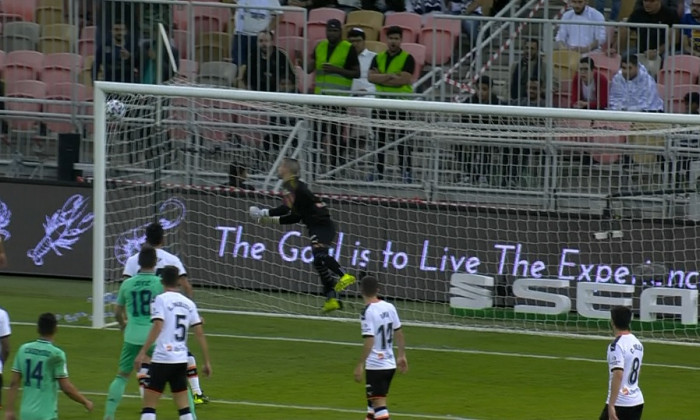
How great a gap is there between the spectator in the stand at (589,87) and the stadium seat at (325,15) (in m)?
4.29

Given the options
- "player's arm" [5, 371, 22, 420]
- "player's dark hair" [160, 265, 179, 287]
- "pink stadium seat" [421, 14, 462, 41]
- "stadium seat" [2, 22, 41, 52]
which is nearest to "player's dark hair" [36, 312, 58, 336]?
"player's arm" [5, 371, 22, 420]

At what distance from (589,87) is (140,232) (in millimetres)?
6622

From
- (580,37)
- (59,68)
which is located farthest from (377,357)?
(59,68)

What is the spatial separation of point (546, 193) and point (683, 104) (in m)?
2.27

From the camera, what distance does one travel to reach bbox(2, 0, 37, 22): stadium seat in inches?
861

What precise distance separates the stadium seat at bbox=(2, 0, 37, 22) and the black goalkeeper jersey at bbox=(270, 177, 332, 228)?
6748 mm

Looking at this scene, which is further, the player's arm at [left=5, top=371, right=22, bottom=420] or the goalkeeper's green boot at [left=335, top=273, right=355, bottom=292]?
the goalkeeper's green boot at [left=335, top=273, right=355, bottom=292]

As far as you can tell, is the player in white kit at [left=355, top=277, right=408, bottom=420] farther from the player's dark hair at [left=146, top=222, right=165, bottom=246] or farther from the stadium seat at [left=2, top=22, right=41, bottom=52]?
the stadium seat at [left=2, top=22, right=41, bottom=52]

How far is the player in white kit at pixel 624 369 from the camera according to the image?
11.0 metres

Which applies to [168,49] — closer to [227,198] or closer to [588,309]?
[227,198]

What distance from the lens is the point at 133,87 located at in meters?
17.5

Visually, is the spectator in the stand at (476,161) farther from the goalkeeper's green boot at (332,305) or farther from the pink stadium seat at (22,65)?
the pink stadium seat at (22,65)

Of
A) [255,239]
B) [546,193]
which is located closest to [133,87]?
[255,239]

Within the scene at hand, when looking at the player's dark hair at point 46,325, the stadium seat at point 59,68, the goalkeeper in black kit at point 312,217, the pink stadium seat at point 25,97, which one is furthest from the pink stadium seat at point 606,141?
the player's dark hair at point 46,325
